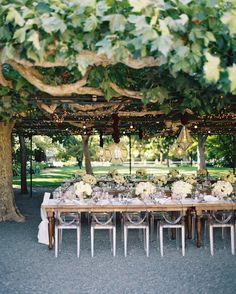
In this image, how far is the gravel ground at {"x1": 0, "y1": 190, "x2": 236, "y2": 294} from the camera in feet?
18.0

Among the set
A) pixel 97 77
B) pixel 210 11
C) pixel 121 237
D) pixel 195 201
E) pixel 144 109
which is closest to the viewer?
pixel 210 11

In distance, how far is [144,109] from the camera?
1005cm

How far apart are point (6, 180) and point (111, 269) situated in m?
5.34

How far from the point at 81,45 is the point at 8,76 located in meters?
1.85

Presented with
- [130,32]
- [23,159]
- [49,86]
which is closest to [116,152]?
[49,86]

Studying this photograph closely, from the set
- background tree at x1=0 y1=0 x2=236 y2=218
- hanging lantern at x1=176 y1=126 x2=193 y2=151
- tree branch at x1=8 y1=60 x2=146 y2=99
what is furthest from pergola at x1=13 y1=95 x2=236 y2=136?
background tree at x1=0 y1=0 x2=236 y2=218

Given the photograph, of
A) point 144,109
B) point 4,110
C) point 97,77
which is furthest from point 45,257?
point 144,109

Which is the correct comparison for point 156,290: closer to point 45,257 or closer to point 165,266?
point 165,266

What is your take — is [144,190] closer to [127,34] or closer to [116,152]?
[116,152]

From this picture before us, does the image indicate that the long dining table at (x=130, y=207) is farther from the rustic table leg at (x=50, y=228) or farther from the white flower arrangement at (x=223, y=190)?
the white flower arrangement at (x=223, y=190)

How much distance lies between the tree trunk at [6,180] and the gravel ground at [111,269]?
2.29 m

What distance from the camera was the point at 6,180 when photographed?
10.8 m

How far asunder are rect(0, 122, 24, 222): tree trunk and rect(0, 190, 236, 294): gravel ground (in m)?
2.29

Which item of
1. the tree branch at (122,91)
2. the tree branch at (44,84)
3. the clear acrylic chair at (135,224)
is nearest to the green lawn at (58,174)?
the clear acrylic chair at (135,224)
